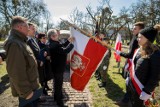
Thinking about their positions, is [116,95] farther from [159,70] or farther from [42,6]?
[42,6]

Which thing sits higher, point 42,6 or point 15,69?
point 42,6

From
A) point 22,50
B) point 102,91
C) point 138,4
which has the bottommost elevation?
point 102,91

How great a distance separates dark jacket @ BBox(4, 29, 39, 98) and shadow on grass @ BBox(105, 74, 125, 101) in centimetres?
383

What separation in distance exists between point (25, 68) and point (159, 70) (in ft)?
7.08

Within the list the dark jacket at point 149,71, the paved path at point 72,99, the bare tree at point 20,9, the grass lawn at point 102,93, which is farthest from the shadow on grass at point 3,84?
the bare tree at point 20,9

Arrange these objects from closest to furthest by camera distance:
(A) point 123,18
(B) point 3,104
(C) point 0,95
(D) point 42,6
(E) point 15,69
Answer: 1. (E) point 15,69
2. (B) point 3,104
3. (C) point 0,95
4. (A) point 123,18
5. (D) point 42,6

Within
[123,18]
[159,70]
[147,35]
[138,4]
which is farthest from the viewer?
[123,18]

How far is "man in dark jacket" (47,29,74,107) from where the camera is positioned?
5.07 metres

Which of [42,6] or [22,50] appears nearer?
[22,50]

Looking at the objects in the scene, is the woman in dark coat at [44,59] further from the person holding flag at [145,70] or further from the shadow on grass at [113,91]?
the person holding flag at [145,70]

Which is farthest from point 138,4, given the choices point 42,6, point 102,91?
point 102,91

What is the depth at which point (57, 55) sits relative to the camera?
17.0 ft

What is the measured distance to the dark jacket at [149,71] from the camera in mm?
3234

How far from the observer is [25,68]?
3080mm
